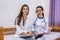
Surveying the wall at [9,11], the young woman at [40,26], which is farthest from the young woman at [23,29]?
the wall at [9,11]

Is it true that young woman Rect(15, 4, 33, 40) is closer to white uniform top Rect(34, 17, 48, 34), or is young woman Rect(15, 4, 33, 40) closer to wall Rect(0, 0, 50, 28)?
white uniform top Rect(34, 17, 48, 34)

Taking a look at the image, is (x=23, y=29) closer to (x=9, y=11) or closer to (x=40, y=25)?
(x=40, y=25)

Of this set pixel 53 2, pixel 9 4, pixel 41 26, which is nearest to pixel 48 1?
pixel 53 2

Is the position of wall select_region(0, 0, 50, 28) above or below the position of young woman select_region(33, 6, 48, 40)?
above

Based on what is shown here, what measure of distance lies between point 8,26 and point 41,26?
68 centimetres

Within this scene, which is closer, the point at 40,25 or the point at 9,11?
the point at 40,25

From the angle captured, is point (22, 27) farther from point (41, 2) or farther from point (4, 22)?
point (41, 2)

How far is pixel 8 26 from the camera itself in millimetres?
2094

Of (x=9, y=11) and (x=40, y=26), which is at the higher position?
(x=9, y=11)

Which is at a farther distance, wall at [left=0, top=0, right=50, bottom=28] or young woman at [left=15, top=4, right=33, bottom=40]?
wall at [left=0, top=0, right=50, bottom=28]

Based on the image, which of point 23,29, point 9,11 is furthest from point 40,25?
point 9,11

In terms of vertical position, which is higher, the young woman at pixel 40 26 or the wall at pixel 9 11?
the wall at pixel 9 11

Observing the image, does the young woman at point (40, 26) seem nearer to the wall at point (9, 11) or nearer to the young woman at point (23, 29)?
the young woman at point (23, 29)

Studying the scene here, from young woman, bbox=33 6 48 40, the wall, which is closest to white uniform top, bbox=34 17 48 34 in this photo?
young woman, bbox=33 6 48 40
